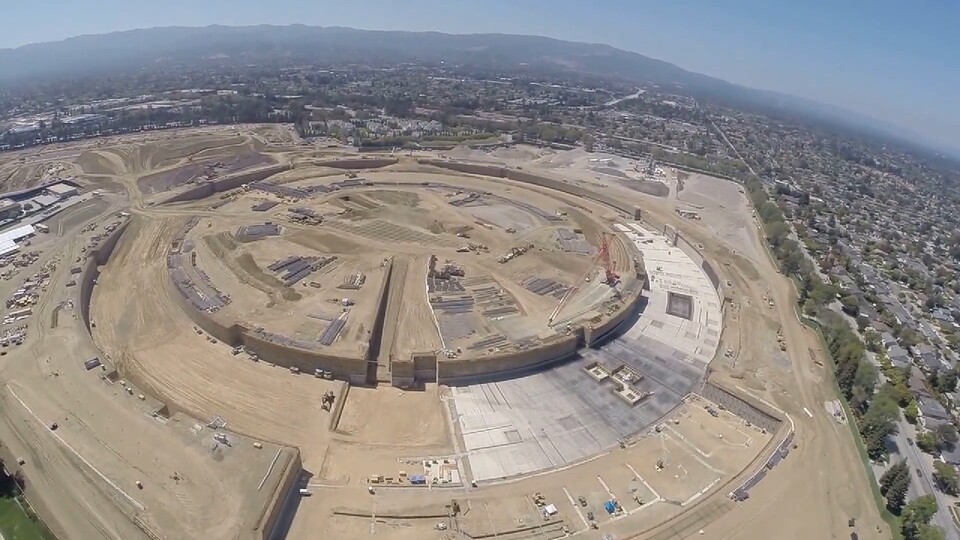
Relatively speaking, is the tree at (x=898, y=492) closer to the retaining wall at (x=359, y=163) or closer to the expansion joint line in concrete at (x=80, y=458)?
the expansion joint line in concrete at (x=80, y=458)

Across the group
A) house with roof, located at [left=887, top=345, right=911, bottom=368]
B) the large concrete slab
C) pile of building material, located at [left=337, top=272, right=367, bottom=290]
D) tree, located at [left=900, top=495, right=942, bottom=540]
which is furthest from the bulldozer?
house with roof, located at [left=887, top=345, right=911, bottom=368]

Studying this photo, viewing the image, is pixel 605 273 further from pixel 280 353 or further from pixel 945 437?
pixel 280 353

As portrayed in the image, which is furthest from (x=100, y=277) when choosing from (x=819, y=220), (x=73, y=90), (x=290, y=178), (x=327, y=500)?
(x=73, y=90)

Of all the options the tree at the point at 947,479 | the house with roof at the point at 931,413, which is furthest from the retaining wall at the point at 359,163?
the tree at the point at 947,479

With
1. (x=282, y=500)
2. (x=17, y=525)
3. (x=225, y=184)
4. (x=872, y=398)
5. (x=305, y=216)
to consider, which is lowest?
(x=17, y=525)

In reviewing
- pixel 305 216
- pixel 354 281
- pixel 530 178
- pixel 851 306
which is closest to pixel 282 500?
pixel 354 281

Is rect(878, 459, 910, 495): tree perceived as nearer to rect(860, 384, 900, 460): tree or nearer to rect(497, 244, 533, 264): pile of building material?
rect(860, 384, 900, 460): tree
